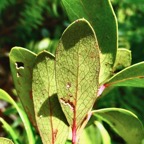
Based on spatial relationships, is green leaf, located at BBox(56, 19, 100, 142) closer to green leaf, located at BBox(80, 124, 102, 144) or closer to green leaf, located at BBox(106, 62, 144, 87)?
green leaf, located at BBox(106, 62, 144, 87)

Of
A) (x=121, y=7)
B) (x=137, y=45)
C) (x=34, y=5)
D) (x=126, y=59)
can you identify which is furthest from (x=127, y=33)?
(x=126, y=59)

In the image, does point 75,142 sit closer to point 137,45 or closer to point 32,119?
point 32,119

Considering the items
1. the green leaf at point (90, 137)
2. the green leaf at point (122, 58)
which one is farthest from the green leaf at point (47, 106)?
the green leaf at point (90, 137)

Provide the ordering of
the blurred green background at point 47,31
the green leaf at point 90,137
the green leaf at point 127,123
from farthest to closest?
the blurred green background at point 47,31, the green leaf at point 90,137, the green leaf at point 127,123

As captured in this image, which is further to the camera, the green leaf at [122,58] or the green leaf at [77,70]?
the green leaf at [122,58]

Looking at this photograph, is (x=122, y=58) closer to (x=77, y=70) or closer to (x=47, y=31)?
(x=77, y=70)

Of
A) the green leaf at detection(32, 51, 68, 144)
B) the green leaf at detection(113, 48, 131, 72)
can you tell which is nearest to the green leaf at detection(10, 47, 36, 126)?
the green leaf at detection(32, 51, 68, 144)

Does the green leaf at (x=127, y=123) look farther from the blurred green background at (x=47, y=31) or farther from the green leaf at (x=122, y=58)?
the blurred green background at (x=47, y=31)
